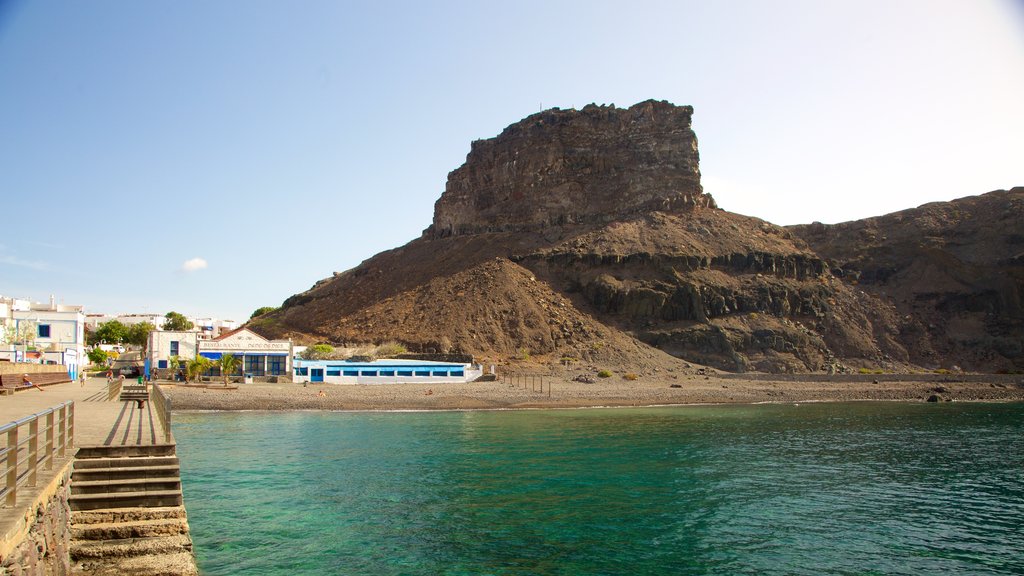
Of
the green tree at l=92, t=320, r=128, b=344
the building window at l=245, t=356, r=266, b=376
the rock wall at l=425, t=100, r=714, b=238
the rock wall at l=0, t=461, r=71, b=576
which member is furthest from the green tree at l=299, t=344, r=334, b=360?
the rock wall at l=0, t=461, r=71, b=576

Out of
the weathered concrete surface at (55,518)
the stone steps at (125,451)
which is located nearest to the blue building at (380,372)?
the weathered concrete surface at (55,518)

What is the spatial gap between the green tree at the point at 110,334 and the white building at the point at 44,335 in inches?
2106

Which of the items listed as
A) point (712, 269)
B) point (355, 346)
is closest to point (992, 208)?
point (712, 269)

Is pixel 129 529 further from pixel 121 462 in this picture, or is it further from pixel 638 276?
pixel 638 276

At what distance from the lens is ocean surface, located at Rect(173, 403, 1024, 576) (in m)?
16.9

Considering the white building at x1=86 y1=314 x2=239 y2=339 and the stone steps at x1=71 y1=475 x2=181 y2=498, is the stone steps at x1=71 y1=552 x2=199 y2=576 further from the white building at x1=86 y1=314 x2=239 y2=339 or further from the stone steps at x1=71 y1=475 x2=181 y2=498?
the white building at x1=86 y1=314 x2=239 y2=339

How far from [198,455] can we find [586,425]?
23.7 meters

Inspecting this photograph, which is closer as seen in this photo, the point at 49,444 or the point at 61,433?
the point at 49,444

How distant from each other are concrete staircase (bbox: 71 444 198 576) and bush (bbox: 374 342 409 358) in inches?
2478

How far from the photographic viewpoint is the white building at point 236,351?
63625 mm

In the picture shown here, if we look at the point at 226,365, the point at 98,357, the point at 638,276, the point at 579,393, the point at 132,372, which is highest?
the point at 638,276

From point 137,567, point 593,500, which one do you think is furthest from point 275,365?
point 137,567

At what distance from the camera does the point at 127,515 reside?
13.1 m

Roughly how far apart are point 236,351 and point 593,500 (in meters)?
49.5
